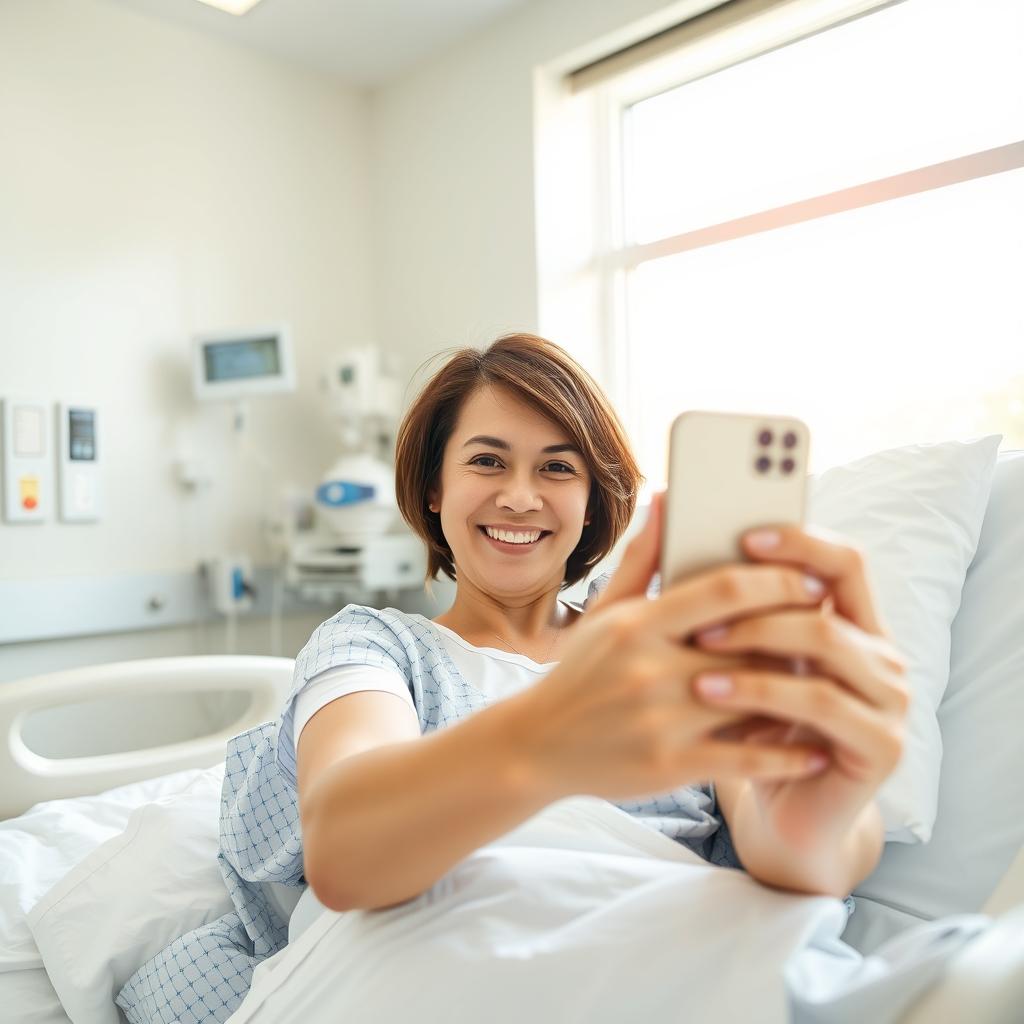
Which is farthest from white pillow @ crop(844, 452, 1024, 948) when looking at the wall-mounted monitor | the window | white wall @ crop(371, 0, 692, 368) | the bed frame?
the wall-mounted monitor

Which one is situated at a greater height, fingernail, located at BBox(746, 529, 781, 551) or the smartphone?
the smartphone

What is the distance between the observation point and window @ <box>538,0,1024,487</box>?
2008 millimetres

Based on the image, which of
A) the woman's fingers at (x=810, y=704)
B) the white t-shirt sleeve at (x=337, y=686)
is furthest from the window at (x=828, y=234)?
the woman's fingers at (x=810, y=704)

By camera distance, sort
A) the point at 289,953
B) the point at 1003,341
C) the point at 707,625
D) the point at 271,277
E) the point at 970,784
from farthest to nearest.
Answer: the point at 271,277 < the point at 1003,341 < the point at 970,784 < the point at 289,953 < the point at 707,625

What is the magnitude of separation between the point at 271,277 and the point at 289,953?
7.92 ft

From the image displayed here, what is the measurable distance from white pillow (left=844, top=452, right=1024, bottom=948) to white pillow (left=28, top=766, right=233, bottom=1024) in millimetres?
741

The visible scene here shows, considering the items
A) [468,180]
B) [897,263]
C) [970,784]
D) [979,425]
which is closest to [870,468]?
[970,784]

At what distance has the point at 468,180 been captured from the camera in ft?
9.22

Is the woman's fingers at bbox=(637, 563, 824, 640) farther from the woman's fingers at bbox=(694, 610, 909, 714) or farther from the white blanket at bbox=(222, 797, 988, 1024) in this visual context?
the white blanket at bbox=(222, 797, 988, 1024)

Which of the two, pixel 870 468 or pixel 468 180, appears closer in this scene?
pixel 870 468

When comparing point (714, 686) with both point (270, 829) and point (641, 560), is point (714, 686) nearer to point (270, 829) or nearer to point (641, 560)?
point (641, 560)

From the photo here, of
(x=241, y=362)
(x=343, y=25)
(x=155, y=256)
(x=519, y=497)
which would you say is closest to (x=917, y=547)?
(x=519, y=497)

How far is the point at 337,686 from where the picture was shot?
0.84 meters

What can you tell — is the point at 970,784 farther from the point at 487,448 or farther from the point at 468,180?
the point at 468,180
